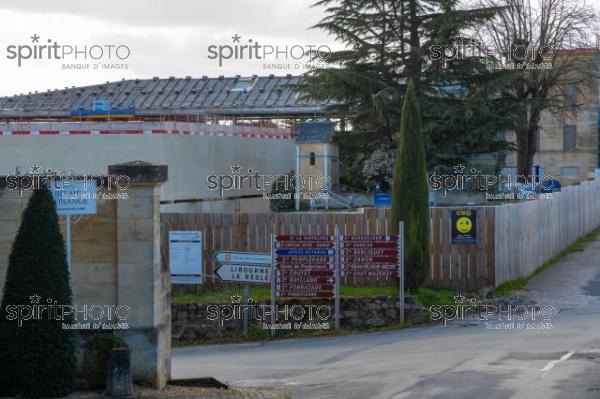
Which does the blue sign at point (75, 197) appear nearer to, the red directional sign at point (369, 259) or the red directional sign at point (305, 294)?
the red directional sign at point (305, 294)

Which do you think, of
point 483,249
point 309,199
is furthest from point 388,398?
point 309,199

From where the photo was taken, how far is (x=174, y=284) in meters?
23.5

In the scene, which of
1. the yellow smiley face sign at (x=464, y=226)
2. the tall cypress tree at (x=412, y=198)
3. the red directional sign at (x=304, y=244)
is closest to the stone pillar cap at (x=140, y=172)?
the red directional sign at (x=304, y=244)

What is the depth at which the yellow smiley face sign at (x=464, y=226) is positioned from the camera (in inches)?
917

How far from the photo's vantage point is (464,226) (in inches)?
922

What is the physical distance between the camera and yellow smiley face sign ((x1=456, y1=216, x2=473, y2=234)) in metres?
23.3

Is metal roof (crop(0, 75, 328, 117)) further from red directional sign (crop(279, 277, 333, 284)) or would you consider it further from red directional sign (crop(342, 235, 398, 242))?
red directional sign (crop(279, 277, 333, 284))

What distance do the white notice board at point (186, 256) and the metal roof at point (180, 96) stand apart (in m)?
35.7

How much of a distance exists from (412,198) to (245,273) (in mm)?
4306

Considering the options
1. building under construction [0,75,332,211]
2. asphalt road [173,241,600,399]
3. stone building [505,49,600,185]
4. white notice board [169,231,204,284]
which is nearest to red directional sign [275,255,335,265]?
asphalt road [173,241,600,399]

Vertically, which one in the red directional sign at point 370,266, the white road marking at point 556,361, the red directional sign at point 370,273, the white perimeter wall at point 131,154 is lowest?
the white road marking at point 556,361

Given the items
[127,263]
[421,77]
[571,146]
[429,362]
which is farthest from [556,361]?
[571,146]

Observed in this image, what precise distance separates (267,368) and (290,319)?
4490 mm

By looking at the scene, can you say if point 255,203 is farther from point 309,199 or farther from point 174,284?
point 174,284
